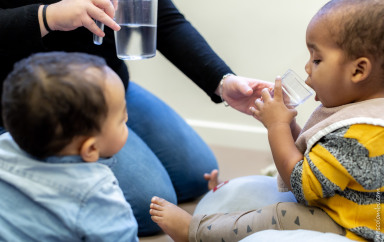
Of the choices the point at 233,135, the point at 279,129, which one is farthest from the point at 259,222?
the point at 233,135

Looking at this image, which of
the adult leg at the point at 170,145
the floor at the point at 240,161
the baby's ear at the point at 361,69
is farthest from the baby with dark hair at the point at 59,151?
the floor at the point at 240,161

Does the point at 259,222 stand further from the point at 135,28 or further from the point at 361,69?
the point at 135,28

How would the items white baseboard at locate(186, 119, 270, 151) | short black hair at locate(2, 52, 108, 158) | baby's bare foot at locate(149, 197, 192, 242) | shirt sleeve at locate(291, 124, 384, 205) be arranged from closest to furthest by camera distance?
1. short black hair at locate(2, 52, 108, 158)
2. shirt sleeve at locate(291, 124, 384, 205)
3. baby's bare foot at locate(149, 197, 192, 242)
4. white baseboard at locate(186, 119, 270, 151)

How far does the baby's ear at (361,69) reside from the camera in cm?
95

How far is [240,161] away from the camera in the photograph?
2.02 meters

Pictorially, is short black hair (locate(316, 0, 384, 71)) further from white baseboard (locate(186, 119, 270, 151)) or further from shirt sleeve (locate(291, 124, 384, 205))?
white baseboard (locate(186, 119, 270, 151))

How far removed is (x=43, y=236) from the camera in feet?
2.56

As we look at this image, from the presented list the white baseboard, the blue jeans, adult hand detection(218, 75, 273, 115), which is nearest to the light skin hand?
adult hand detection(218, 75, 273, 115)

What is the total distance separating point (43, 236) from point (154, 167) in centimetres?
67

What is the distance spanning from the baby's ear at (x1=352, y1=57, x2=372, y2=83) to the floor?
921 millimetres

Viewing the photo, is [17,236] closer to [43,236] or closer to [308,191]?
[43,236]

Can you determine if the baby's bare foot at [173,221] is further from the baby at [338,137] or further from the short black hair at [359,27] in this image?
the short black hair at [359,27]

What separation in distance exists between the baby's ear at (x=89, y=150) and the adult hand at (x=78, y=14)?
0.35 metres

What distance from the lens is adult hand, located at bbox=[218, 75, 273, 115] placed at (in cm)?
124
